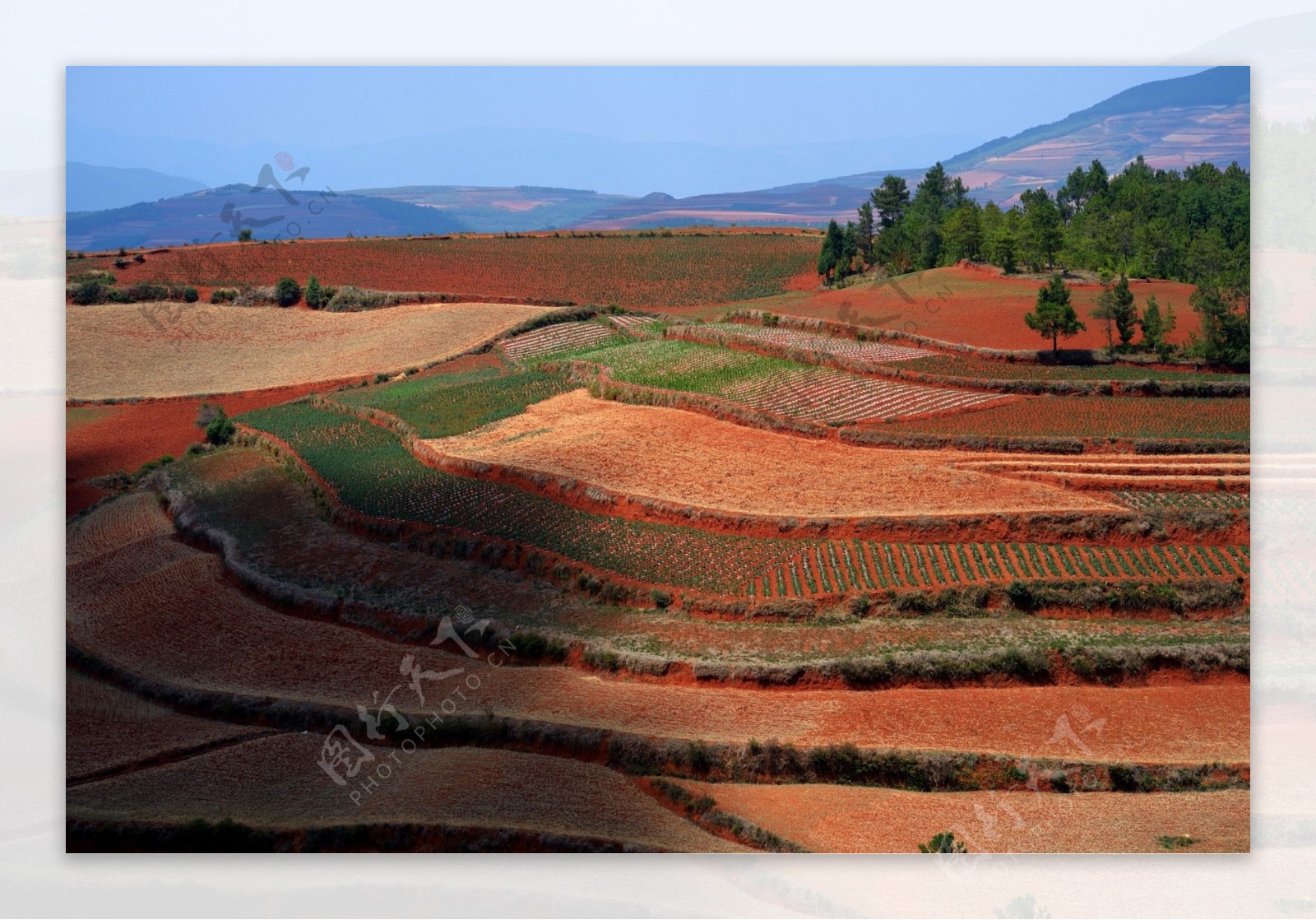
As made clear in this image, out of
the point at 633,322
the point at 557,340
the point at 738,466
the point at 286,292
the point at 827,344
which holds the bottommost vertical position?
the point at 738,466

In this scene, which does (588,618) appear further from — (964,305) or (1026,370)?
(964,305)

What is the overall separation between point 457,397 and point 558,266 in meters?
8.48

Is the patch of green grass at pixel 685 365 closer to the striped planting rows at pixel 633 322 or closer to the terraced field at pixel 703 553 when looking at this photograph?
the striped planting rows at pixel 633 322

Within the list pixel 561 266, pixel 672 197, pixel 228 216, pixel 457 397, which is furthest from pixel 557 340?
pixel 228 216

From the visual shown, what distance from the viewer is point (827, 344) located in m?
22.9

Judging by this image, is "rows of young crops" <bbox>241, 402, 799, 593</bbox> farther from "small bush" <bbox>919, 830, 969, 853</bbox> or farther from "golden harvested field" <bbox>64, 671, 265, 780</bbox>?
"golden harvested field" <bbox>64, 671, 265, 780</bbox>

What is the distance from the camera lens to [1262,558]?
13.5 m

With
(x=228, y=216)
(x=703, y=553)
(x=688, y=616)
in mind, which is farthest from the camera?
(x=228, y=216)

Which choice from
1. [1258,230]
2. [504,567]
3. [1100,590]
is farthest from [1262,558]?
[504,567]

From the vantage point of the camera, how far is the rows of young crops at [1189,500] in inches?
595

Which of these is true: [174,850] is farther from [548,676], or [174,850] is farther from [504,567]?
[504,567]

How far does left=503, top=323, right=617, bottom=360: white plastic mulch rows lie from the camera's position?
25.8 meters

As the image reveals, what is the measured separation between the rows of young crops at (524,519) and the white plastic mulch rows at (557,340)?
16.9 ft

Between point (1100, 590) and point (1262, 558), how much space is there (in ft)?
5.60
